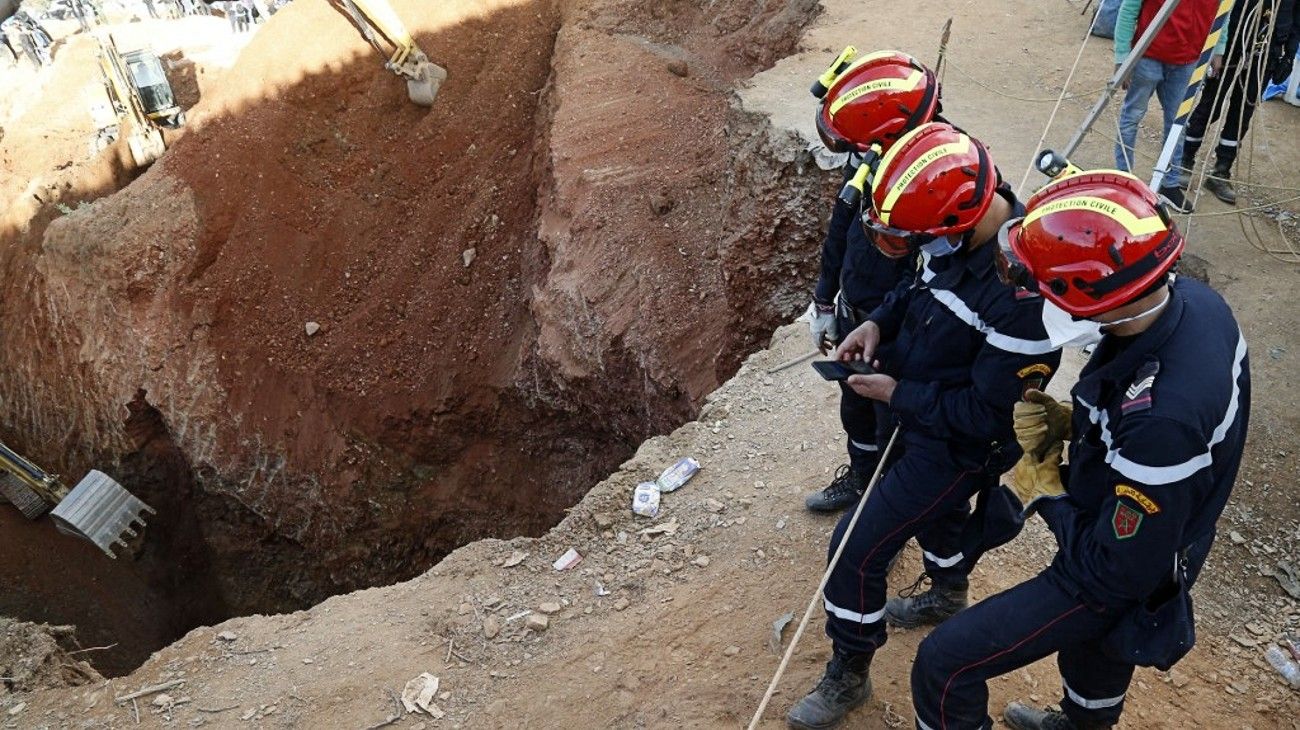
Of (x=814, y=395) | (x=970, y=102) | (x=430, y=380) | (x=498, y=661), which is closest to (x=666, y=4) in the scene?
(x=970, y=102)

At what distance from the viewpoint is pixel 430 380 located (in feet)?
34.8

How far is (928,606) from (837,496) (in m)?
0.90

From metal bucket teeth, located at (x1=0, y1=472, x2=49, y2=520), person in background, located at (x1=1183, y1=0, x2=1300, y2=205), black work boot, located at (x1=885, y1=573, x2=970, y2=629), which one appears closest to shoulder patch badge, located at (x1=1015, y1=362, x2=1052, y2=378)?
black work boot, located at (x1=885, y1=573, x2=970, y2=629)

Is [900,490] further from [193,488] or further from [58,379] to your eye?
[58,379]

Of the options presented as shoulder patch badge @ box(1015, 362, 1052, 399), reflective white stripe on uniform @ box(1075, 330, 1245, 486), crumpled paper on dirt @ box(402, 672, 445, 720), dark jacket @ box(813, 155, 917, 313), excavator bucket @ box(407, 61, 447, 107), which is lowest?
crumpled paper on dirt @ box(402, 672, 445, 720)

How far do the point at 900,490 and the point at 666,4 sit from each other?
9.77 meters

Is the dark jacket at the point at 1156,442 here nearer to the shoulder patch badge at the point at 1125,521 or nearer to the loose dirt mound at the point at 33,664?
the shoulder patch badge at the point at 1125,521

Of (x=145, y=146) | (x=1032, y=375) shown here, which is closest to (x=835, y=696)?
(x=1032, y=375)

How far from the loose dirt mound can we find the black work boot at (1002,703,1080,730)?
17.6ft

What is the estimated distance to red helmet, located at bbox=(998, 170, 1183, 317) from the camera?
254cm

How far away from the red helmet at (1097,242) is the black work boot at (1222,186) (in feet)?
18.5

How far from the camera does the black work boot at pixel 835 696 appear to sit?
151 inches

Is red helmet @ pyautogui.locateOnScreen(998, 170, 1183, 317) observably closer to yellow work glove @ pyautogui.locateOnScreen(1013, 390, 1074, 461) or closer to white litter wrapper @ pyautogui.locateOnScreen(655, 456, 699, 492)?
yellow work glove @ pyautogui.locateOnScreen(1013, 390, 1074, 461)

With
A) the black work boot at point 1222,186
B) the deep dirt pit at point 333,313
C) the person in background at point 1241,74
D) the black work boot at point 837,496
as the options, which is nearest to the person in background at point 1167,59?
the person in background at point 1241,74
